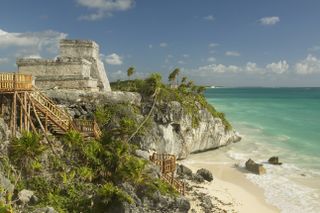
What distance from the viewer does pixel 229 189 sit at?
24.7 metres

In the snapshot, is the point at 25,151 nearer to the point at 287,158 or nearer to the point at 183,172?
the point at 183,172

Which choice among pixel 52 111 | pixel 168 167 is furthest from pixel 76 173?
pixel 168 167

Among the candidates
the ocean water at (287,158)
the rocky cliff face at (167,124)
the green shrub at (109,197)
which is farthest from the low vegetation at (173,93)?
the green shrub at (109,197)

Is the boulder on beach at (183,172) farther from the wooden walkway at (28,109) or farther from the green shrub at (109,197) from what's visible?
the green shrub at (109,197)

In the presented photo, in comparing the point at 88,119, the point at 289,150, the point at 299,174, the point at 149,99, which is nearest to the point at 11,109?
the point at 88,119

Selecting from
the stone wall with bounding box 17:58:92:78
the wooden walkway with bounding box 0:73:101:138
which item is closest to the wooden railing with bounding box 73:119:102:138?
the wooden walkway with bounding box 0:73:101:138

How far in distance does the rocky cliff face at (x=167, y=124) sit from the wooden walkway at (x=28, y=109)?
136 inches

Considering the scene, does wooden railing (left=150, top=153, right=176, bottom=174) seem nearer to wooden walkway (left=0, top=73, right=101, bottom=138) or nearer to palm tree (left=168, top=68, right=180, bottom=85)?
wooden walkway (left=0, top=73, right=101, bottom=138)

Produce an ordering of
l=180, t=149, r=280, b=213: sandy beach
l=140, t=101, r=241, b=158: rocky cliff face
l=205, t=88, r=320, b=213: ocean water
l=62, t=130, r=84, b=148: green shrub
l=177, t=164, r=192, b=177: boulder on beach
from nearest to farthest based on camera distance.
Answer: l=62, t=130, r=84, b=148: green shrub
l=180, t=149, r=280, b=213: sandy beach
l=205, t=88, r=320, b=213: ocean water
l=177, t=164, r=192, b=177: boulder on beach
l=140, t=101, r=241, b=158: rocky cliff face

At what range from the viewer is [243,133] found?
49188 millimetres

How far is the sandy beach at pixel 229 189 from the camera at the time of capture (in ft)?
70.4

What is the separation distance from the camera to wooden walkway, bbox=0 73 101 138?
64.2 feet

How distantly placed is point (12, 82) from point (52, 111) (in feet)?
12.4

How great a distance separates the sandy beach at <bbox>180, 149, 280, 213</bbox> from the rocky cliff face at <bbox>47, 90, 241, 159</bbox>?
2.25 metres
